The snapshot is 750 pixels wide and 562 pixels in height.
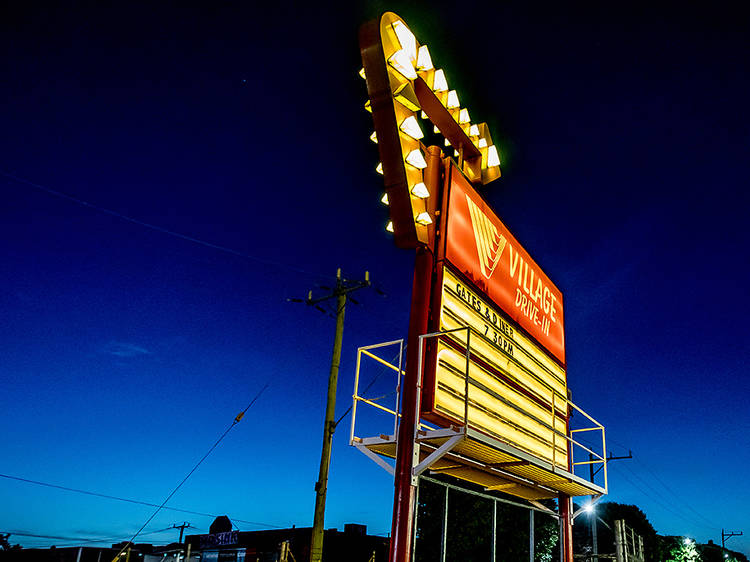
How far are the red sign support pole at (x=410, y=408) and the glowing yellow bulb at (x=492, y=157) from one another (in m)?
2.59

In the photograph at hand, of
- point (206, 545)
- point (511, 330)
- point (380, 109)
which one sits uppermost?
point (380, 109)

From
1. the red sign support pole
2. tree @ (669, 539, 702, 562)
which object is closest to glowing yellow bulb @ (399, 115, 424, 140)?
the red sign support pole

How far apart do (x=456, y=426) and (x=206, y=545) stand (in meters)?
44.7

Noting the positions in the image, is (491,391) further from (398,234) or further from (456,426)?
(398,234)

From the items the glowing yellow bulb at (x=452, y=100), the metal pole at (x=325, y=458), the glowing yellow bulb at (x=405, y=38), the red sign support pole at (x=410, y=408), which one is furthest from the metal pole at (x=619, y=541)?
the glowing yellow bulb at (x=405, y=38)

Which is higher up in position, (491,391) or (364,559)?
(491,391)

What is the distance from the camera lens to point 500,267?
35.5 feet

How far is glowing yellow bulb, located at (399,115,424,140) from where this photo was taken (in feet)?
27.4

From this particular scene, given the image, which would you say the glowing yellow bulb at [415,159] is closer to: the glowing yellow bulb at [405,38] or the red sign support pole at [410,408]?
the red sign support pole at [410,408]

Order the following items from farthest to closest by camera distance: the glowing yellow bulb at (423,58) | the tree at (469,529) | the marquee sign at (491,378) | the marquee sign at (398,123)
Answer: the tree at (469,529) < the glowing yellow bulb at (423,58) < the marquee sign at (491,378) < the marquee sign at (398,123)

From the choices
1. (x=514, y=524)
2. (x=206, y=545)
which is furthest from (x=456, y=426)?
(x=206, y=545)

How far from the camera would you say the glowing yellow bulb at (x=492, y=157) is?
38.2ft

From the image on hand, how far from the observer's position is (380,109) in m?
8.29

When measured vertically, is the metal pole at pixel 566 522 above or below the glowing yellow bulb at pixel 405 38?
below
